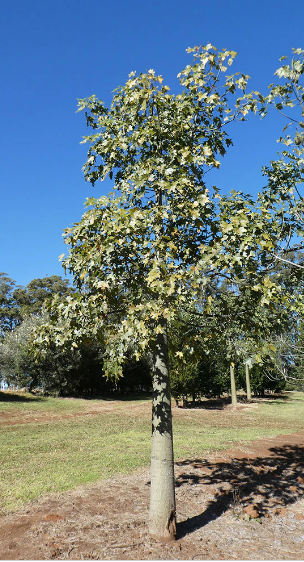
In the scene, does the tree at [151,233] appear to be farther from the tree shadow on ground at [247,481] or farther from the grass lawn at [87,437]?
the grass lawn at [87,437]

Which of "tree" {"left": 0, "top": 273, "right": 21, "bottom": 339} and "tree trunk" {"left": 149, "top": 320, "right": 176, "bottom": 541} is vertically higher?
"tree" {"left": 0, "top": 273, "right": 21, "bottom": 339}

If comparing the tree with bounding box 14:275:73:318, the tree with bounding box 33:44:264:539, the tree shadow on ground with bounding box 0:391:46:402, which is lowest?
the tree shadow on ground with bounding box 0:391:46:402

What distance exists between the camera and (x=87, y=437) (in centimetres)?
1268

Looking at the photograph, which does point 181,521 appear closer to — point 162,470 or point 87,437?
point 162,470

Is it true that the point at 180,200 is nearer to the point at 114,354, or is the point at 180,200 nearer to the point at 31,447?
the point at 114,354

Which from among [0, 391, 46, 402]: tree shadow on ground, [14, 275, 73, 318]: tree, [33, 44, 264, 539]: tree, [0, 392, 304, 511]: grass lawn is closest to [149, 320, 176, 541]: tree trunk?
[33, 44, 264, 539]: tree

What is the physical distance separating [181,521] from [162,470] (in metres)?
1.13

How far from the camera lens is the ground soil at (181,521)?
4645 mm

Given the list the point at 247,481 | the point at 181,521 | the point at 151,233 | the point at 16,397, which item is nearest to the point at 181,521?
the point at 181,521

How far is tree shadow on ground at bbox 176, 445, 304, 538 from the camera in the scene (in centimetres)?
612

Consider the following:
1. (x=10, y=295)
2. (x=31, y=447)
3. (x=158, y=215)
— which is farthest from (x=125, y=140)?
(x=10, y=295)

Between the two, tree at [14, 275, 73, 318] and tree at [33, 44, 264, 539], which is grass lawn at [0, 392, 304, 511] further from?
tree at [14, 275, 73, 318]

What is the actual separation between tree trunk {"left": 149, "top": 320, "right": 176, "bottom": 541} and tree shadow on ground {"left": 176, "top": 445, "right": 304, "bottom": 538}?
0.35 metres

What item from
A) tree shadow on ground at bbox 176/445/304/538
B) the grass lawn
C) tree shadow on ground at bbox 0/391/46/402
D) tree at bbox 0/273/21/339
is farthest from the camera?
tree at bbox 0/273/21/339
